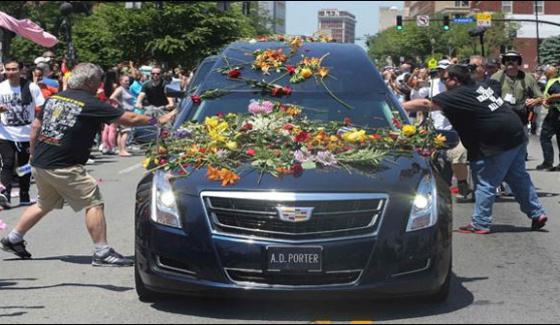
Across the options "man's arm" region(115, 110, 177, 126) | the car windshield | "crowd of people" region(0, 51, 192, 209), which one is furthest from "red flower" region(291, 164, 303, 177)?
"crowd of people" region(0, 51, 192, 209)

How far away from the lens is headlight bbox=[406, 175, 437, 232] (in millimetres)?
5551

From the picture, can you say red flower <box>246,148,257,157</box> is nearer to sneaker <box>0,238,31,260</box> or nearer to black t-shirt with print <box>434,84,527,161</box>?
sneaker <box>0,238,31,260</box>

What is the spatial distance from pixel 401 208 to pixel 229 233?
1.07 metres

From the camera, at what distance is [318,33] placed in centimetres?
1028

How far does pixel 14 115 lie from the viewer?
1105cm

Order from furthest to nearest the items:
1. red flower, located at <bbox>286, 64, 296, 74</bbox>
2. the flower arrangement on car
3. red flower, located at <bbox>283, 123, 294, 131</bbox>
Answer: red flower, located at <bbox>286, 64, 296, 74</bbox> → red flower, located at <bbox>283, 123, 294, 131</bbox> → the flower arrangement on car

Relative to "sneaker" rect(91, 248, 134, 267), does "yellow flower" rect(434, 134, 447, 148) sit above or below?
above

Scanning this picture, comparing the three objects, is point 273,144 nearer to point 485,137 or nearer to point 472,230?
point 485,137

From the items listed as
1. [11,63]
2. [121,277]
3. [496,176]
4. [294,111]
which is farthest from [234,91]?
[11,63]

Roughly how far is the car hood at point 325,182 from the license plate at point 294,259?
369 millimetres

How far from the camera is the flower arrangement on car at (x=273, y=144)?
5.93 m

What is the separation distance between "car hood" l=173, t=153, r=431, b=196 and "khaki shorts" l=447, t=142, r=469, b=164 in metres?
5.45

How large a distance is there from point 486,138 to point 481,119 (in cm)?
23

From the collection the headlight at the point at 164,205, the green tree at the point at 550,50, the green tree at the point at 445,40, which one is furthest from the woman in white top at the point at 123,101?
the green tree at the point at 445,40
